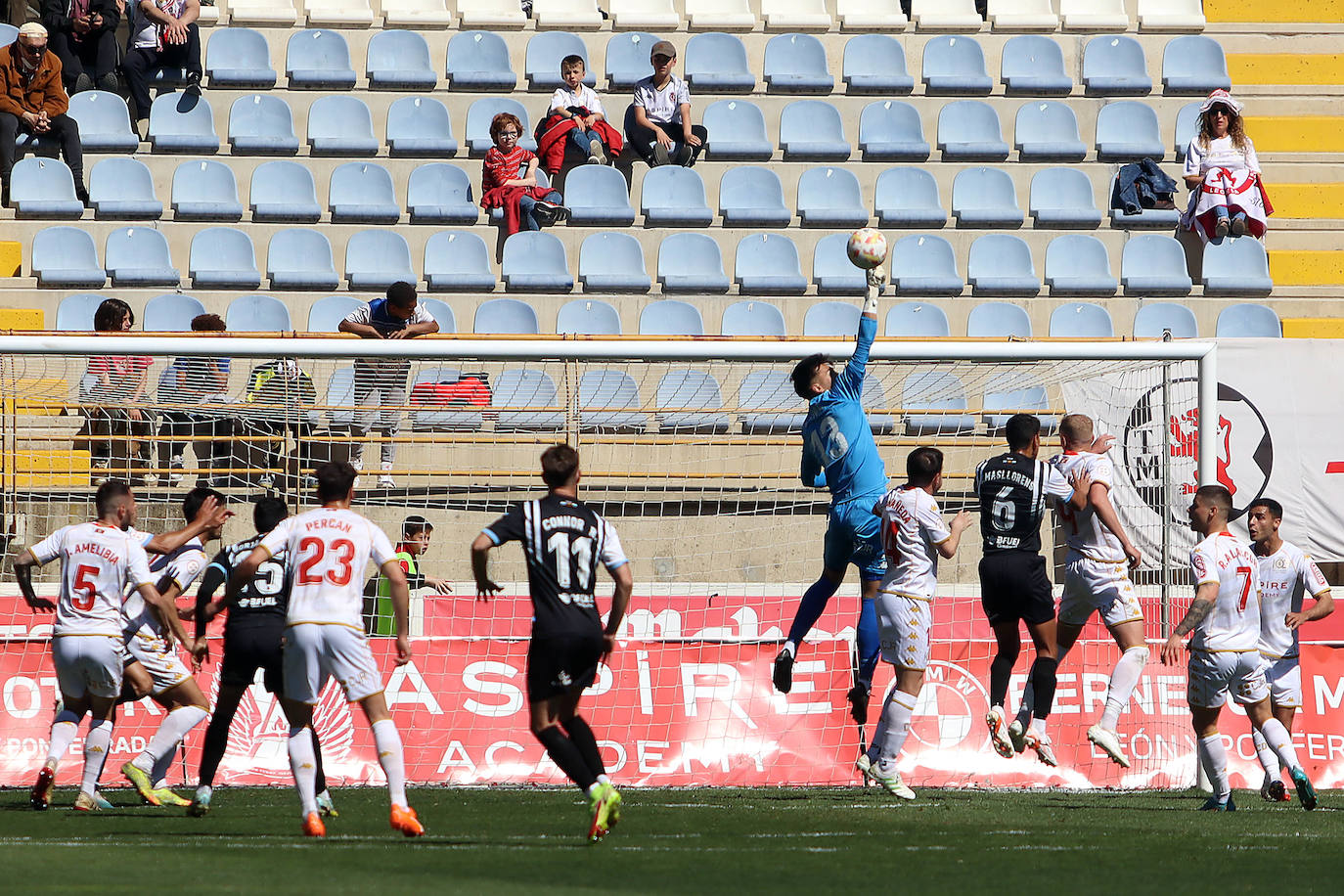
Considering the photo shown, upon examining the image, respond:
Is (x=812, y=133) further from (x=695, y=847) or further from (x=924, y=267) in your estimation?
(x=695, y=847)

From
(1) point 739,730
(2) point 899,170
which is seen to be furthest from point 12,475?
(2) point 899,170

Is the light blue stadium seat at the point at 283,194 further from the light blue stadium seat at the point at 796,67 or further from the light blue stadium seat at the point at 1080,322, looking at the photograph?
the light blue stadium seat at the point at 1080,322

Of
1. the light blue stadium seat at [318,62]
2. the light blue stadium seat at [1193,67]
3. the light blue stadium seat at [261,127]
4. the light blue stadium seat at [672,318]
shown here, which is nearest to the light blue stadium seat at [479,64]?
the light blue stadium seat at [318,62]

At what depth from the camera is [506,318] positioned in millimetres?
15492

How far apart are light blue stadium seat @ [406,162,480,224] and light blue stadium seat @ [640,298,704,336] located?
Result: 2.43 metres

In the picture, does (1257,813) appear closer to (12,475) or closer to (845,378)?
(845,378)

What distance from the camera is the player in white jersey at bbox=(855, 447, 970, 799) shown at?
933 centimetres

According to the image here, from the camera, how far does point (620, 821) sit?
8.41m

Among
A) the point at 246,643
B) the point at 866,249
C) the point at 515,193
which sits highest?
the point at 515,193

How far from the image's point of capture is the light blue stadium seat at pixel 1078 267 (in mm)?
16594

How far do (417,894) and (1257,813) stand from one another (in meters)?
5.49

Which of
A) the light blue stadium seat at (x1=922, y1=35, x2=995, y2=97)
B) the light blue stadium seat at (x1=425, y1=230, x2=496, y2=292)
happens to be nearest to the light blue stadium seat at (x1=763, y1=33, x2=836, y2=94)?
the light blue stadium seat at (x1=922, y1=35, x2=995, y2=97)

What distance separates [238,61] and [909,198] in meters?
7.66

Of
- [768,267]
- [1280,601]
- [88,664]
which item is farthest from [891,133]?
[88,664]
